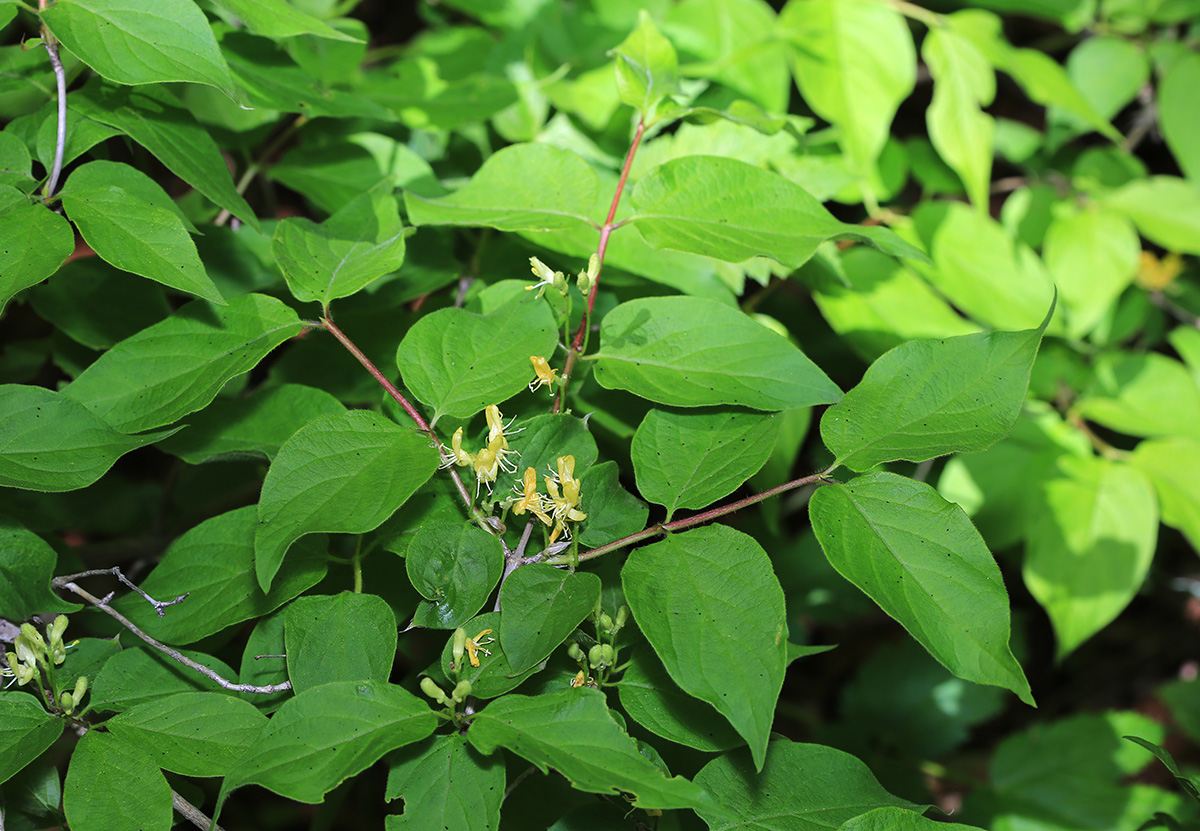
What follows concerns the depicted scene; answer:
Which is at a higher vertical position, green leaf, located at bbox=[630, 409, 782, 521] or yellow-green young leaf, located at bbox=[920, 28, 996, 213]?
yellow-green young leaf, located at bbox=[920, 28, 996, 213]

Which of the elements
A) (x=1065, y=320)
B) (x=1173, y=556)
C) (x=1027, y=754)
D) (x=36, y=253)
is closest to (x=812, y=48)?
(x=1065, y=320)

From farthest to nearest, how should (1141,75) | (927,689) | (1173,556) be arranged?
(1173,556) → (927,689) → (1141,75)

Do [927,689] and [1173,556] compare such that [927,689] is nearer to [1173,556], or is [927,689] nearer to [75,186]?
[1173,556]

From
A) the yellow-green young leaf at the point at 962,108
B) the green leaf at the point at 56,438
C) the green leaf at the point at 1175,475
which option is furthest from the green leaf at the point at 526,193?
the green leaf at the point at 1175,475

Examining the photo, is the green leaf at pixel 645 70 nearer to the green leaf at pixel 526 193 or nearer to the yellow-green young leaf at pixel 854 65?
the green leaf at pixel 526 193

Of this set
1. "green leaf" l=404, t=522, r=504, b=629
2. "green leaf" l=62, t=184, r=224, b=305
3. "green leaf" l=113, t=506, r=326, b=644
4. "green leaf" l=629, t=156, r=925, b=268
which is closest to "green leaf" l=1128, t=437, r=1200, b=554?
"green leaf" l=629, t=156, r=925, b=268

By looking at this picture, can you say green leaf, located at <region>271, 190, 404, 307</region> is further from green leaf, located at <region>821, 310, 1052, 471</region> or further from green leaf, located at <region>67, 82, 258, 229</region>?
green leaf, located at <region>821, 310, 1052, 471</region>
